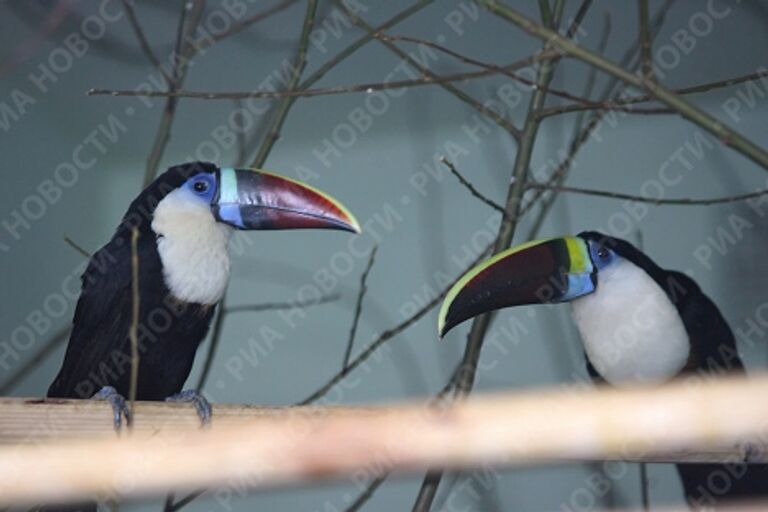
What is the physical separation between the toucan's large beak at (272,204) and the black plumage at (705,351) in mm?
570

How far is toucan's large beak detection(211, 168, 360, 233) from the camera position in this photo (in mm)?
1903

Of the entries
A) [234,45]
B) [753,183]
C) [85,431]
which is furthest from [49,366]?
[753,183]

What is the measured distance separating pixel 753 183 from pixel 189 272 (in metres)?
1.61

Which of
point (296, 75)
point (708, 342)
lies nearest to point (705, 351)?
point (708, 342)

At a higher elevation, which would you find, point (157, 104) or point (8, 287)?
point (157, 104)

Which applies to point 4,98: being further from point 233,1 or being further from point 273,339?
point 273,339

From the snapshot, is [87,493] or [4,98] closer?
[87,493]

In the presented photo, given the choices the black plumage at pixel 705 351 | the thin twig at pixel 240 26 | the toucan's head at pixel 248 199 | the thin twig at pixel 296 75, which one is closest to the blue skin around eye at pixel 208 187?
the toucan's head at pixel 248 199

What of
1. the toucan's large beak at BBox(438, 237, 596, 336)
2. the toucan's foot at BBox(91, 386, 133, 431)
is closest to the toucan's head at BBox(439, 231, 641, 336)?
the toucan's large beak at BBox(438, 237, 596, 336)

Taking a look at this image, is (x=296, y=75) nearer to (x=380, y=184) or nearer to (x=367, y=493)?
(x=367, y=493)

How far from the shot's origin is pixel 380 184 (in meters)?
3.05

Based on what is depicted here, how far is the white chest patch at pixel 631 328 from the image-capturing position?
2102mm

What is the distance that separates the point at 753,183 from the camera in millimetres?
2803

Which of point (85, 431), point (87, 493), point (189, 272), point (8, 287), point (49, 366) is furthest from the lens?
point (49, 366)
